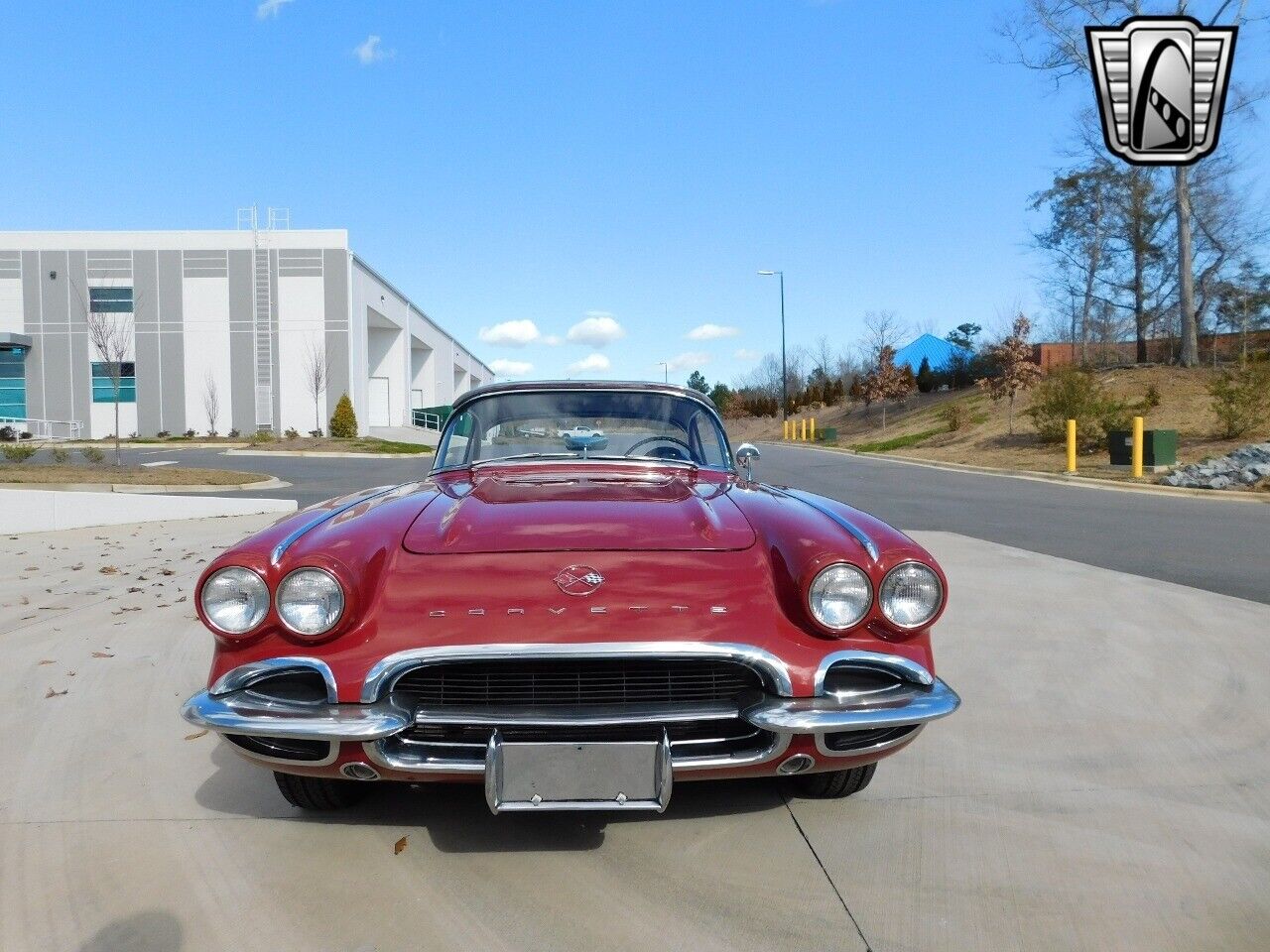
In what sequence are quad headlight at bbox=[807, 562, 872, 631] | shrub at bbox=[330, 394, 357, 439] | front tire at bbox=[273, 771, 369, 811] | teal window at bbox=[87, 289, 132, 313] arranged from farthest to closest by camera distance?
teal window at bbox=[87, 289, 132, 313] < shrub at bbox=[330, 394, 357, 439] < front tire at bbox=[273, 771, 369, 811] < quad headlight at bbox=[807, 562, 872, 631]

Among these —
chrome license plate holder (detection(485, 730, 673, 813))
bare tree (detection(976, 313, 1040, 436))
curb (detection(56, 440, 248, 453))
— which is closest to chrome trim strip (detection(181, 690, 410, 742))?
chrome license plate holder (detection(485, 730, 673, 813))

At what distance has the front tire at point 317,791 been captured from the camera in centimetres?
261

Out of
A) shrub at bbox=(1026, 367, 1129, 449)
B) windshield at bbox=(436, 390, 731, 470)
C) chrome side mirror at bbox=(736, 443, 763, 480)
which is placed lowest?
chrome side mirror at bbox=(736, 443, 763, 480)

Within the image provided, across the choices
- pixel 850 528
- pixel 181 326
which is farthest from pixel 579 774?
pixel 181 326

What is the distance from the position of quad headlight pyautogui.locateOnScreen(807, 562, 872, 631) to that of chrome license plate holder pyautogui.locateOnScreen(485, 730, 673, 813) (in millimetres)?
542

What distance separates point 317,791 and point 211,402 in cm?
3635

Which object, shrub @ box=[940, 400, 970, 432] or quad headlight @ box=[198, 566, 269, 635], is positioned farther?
shrub @ box=[940, 400, 970, 432]

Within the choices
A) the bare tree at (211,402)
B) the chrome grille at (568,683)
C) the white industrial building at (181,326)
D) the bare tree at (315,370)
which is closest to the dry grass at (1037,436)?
the chrome grille at (568,683)

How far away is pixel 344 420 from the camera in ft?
110

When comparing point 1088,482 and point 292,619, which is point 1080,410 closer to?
point 1088,482

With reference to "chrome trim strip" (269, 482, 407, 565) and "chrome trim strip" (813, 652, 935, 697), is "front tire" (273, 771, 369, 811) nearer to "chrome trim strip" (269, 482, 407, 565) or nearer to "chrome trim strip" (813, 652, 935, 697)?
"chrome trim strip" (269, 482, 407, 565)

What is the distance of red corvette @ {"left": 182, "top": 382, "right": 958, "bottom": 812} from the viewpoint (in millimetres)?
2176

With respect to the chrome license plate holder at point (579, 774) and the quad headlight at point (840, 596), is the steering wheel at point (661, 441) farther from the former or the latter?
the chrome license plate holder at point (579, 774)

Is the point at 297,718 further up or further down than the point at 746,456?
further down
